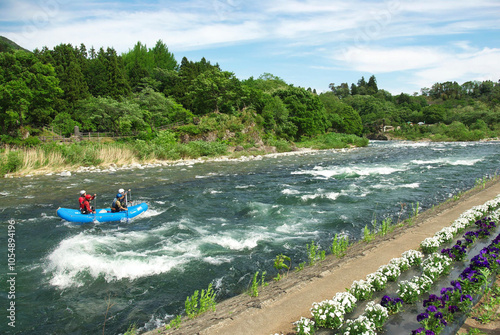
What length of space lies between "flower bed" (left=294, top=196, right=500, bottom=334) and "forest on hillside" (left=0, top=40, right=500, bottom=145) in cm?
3530

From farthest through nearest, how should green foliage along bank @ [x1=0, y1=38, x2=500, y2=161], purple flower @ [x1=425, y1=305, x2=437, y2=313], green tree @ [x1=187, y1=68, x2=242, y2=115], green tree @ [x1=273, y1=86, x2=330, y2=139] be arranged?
green tree @ [x1=273, y1=86, x2=330, y2=139] → green tree @ [x1=187, y1=68, x2=242, y2=115] → green foliage along bank @ [x1=0, y1=38, x2=500, y2=161] → purple flower @ [x1=425, y1=305, x2=437, y2=313]

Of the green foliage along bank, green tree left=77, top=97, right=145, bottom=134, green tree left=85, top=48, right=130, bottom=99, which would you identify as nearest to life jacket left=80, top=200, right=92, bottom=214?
the green foliage along bank

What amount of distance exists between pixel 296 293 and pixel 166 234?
6774mm

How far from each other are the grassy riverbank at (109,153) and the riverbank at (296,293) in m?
24.3

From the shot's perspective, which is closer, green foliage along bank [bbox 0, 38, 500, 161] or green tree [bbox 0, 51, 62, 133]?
green tree [bbox 0, 51, 62, 133]

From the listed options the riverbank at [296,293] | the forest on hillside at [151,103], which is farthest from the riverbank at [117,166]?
the riverbank at [296,293]

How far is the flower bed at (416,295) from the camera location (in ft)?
16.3

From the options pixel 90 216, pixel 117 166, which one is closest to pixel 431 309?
pixel 90 216

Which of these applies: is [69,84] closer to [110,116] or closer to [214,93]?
[110,116]

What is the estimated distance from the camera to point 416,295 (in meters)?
5.90

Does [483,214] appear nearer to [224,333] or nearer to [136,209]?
[224,333]

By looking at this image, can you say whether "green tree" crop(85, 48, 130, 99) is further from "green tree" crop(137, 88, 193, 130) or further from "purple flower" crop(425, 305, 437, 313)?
"purple flower" crop(425, 305, 437, 313)

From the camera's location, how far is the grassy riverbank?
24547mm

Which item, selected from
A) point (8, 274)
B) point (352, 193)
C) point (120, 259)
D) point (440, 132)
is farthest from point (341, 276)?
point (440, 132)
